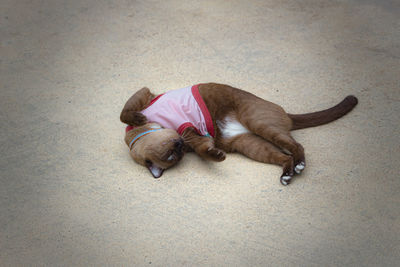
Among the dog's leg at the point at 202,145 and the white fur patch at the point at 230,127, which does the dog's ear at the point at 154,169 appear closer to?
the dog's leg at the point at 202,145

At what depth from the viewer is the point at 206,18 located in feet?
13.5

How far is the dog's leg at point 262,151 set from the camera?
8.03 feet

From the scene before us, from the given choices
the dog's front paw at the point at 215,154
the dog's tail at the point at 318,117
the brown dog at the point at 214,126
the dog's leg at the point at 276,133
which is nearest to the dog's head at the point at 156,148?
the brown dog at the point at 214,126

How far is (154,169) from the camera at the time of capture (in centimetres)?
253

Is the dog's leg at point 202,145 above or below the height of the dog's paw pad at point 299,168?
above

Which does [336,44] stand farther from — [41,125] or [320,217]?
[41,125]

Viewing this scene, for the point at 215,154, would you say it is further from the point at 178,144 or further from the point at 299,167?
the point at 299,167

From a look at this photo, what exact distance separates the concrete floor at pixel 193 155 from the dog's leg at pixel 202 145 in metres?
0.13

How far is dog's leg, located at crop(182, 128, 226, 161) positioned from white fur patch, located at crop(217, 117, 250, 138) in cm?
14

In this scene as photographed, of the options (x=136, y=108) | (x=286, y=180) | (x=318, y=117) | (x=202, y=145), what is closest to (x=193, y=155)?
(x=202, y=145)

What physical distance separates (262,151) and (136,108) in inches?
38.5

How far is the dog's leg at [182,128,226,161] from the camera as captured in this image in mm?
2451

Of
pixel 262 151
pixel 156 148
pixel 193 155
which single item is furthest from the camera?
pixel 193 155

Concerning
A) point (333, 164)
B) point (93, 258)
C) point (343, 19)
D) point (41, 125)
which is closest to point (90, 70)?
point (41, 125)
